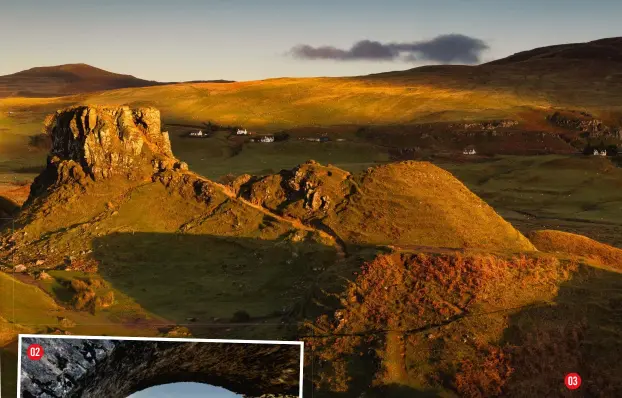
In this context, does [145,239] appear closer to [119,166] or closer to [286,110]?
[119,166]

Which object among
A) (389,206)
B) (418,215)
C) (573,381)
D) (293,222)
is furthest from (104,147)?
(573,381)

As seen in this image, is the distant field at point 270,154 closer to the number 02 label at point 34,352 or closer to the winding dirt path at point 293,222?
the winding dirt path at point 293,222

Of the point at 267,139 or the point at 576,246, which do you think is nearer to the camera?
the point at 576,246

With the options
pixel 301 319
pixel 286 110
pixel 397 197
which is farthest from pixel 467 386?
pixel 286 110

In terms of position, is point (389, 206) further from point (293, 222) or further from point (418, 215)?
point (293, 222)

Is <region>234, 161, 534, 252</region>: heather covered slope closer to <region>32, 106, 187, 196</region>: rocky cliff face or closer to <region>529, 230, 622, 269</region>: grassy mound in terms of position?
<region>529, 230, 622, 269</region>: grassy mound
